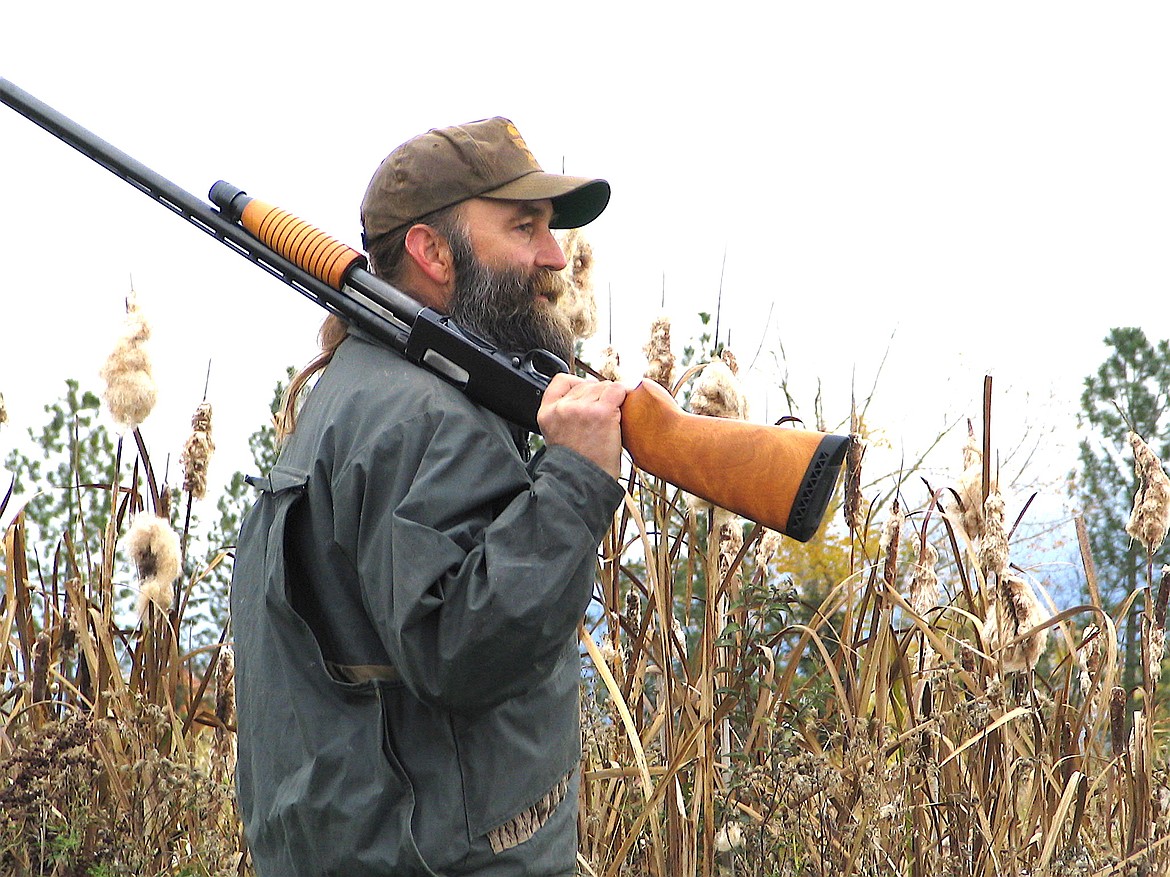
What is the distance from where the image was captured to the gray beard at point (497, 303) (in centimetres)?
237

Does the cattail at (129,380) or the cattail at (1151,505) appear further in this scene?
the cattail at (129,380)

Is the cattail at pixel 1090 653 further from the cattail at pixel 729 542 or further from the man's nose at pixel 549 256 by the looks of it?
the man's nose at pixel 549 256

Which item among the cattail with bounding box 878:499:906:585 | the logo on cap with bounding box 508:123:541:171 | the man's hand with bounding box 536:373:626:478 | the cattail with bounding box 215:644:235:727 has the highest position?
the logo on cap with bounding box 508:123:541:171

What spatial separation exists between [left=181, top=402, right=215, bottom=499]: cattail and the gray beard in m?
1.46

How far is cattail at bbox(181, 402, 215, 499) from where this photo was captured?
11.7ft

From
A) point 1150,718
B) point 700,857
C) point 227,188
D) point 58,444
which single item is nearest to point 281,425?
point 227,188

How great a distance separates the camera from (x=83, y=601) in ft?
11.1

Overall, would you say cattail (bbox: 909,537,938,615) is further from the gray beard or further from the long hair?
the long hair

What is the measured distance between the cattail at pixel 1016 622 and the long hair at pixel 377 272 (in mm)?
1707

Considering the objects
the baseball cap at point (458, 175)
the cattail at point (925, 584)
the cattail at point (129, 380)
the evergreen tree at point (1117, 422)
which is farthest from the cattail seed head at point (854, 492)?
the evergreen tree at point (1117, 422)

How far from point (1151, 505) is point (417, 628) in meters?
2.14

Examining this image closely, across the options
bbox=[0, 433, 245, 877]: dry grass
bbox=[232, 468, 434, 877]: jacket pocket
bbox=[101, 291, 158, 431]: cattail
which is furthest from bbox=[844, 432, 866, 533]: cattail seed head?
bbox=[101, 291, 158, 431]: cattail

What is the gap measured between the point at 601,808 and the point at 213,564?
1.27m

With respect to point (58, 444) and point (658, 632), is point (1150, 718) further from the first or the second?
point (58, 444)
